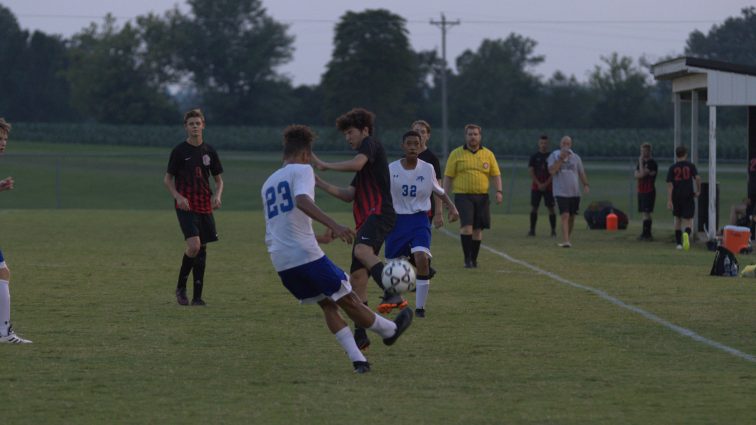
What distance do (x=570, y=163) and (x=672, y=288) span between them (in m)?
8.17

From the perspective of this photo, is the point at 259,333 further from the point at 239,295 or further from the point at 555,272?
the point at 555,272

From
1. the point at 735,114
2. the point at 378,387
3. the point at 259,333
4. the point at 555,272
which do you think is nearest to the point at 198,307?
the point at 259,333

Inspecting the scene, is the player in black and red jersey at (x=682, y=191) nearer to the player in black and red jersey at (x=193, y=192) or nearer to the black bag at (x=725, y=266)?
the black bag at (x=725, y=266)

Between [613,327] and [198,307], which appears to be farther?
[198,307]

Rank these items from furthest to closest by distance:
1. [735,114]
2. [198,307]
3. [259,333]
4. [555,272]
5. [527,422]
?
[735,114], [555,272], [198,307], [259,333], [527,422]

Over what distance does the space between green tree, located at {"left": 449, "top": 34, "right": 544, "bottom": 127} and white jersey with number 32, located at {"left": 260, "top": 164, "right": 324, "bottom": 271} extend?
297 ft

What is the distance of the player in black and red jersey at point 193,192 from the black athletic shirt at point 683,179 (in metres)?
11.8

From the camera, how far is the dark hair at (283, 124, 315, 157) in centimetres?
802

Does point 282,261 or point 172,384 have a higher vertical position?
point 282,261

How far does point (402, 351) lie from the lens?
9273 millimetres

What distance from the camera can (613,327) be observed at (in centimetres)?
1073

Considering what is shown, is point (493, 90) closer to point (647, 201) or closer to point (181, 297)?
point (647, 201)

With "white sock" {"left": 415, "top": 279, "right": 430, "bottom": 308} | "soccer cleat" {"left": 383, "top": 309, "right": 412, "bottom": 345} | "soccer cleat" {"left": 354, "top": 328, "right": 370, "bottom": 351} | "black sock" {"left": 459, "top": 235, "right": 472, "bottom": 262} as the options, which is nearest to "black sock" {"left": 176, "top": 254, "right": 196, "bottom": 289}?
"white sock" {"left": 415, "top": 279, "right": 430, "bottom": 308}

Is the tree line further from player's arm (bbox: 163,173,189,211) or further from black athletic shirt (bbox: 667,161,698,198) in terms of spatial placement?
player's arm (bbox: 163,173,189,211)
